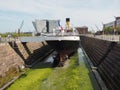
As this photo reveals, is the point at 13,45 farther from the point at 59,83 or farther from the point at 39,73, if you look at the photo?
the point at 59,83

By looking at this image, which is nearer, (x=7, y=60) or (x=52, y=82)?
(x=52, y=82)

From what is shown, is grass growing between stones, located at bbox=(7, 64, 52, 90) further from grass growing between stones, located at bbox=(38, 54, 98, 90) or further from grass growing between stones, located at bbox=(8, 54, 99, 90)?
grass growing between stones, located at bbox=(38, 54, 98, 90)

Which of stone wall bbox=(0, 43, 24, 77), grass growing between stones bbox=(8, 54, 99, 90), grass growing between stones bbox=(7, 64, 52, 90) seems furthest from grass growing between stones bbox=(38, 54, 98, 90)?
stone wall bbox=(0, 43, 24, 77)

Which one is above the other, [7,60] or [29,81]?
[7,60]

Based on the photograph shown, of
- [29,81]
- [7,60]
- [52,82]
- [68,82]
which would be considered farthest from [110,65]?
[7,60]

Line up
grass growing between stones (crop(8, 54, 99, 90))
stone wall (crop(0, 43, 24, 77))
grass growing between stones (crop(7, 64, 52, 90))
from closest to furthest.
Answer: grass growing between stones (crop(8, 54, 99, 90)), grass growing between stones (crop(7, 64, 52, 90)), stone wall (crop(0, 43, 24, 77))

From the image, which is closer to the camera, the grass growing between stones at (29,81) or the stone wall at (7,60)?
the grass growing between stones at (29,81)

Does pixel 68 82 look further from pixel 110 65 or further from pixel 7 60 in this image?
pixel 7 60

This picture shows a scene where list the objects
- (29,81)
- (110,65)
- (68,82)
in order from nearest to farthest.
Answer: (110,65) < (68,82) < (29,81)

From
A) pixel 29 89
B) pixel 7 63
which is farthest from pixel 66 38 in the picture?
pixel 29 89

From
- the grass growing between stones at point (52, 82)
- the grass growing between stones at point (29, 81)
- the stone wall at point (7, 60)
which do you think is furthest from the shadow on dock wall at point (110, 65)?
the stone wall at point (7, 60)

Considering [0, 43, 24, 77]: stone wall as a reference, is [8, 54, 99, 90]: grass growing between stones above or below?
below

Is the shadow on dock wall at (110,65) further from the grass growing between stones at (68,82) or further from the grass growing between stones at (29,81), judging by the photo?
the grass growing between stones at (29,81)

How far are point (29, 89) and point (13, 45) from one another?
50.3ft
